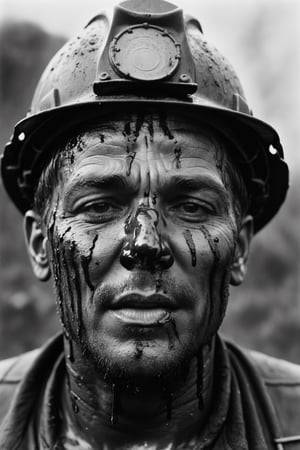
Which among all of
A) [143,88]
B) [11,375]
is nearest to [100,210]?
[143,88]

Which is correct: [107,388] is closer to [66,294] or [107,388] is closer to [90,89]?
[66,294]

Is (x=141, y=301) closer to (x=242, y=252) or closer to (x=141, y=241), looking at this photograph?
(x=141, y=241)

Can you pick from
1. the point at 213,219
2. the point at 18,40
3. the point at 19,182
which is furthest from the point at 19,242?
the point at 213,219

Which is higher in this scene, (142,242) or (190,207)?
(190,207)

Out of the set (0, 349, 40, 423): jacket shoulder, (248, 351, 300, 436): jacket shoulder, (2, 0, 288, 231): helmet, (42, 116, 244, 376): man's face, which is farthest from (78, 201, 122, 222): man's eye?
(248, 351, 300, 436): jacket shoulder

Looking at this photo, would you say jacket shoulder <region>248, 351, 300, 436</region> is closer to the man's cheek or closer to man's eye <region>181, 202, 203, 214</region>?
the man's cheek

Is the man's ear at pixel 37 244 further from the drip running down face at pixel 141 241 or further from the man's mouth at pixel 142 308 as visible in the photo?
the man's mouth at pixel 142 308
